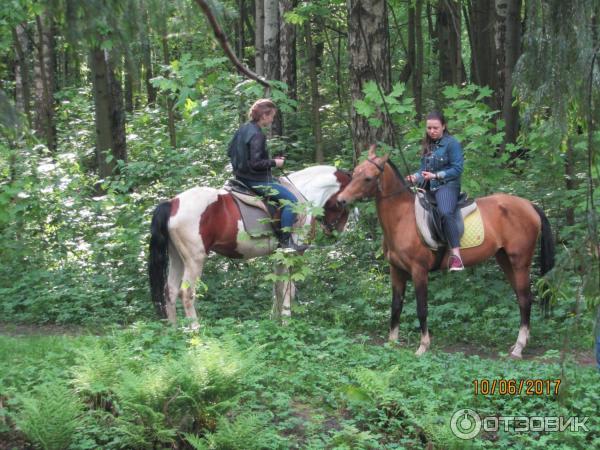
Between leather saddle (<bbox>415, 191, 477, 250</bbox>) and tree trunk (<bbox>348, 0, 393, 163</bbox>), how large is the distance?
10.6 feet

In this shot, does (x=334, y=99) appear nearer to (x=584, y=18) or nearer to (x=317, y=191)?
(x=317, y=191)

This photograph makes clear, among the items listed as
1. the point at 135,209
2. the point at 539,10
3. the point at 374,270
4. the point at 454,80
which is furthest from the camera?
the point at 454,80

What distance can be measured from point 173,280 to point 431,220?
3.70 metres

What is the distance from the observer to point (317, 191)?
418 inches

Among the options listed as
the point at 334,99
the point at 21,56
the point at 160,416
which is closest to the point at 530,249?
the point at 160,416

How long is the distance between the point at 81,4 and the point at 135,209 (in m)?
8.10

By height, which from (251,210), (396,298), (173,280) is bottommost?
(396,298)

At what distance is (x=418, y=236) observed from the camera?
9.00 m

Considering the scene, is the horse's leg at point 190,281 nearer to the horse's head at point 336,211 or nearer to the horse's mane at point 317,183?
the horse's mane at point 317,183

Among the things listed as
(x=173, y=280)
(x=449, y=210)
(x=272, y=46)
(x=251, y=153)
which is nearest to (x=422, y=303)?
(x=449, y=210)

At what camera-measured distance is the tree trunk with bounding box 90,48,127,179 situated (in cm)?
1427

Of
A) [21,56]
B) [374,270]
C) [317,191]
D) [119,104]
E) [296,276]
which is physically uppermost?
[21,56]

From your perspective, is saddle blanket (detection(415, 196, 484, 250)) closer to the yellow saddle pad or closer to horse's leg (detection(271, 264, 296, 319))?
the yellow saddle pad

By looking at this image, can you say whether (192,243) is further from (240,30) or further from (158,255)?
(240,30)
